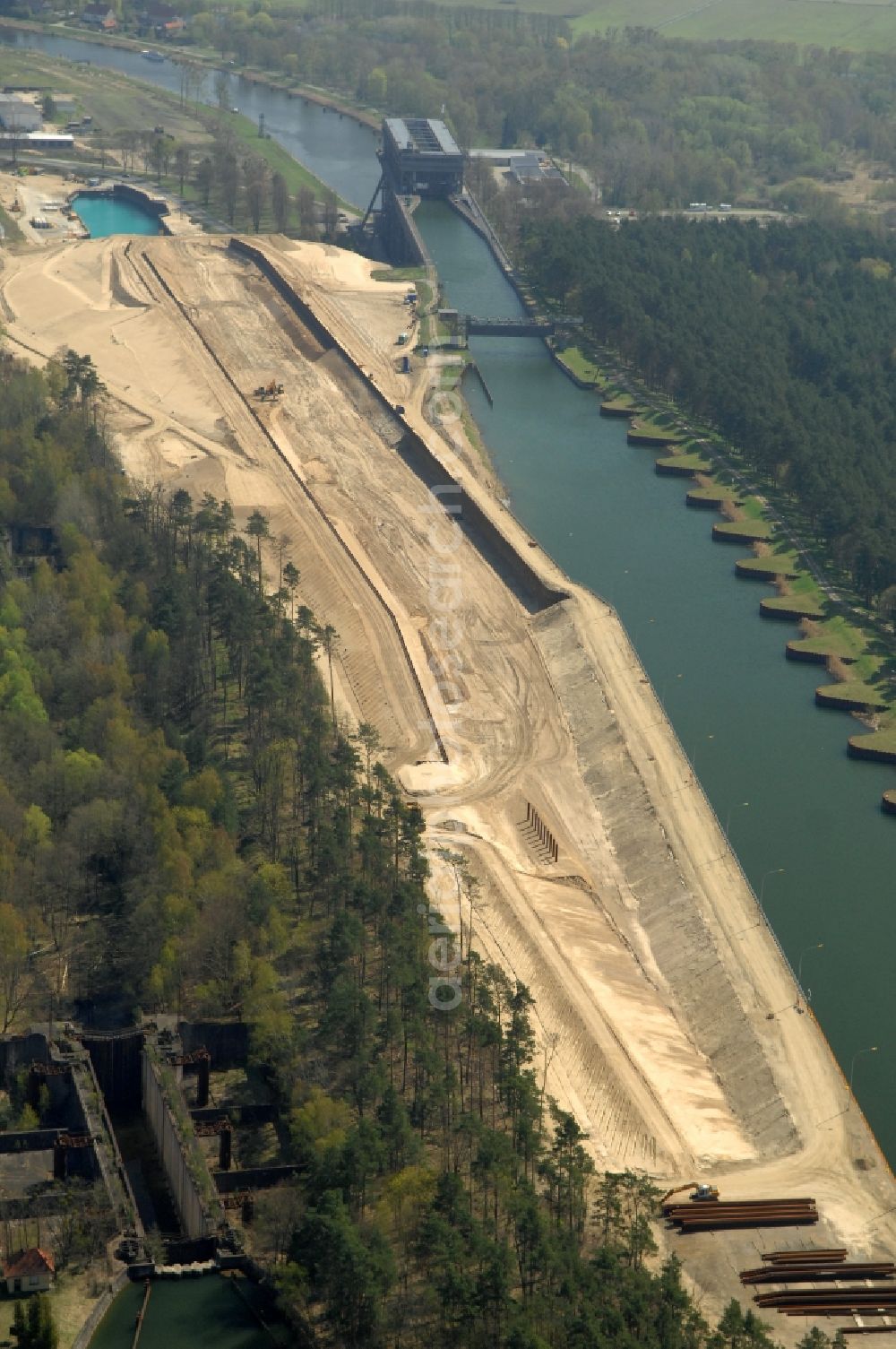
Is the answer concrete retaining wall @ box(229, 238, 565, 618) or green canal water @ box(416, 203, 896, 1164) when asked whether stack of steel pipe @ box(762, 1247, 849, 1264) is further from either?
concrete retaining wall @ box(229, 238, 565, 618)

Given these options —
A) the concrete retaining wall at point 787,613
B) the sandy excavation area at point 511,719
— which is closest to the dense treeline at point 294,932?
the sandy excavation area at point 511,719

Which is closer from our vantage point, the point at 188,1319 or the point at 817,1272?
the point at 188,1319

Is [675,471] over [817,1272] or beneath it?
over

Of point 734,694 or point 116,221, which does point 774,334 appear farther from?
point 116,221

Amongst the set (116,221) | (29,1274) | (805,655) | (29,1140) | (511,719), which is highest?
(116,221)

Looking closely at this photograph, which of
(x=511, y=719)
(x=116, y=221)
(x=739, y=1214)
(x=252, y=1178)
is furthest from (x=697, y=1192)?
(x=116, y=221)

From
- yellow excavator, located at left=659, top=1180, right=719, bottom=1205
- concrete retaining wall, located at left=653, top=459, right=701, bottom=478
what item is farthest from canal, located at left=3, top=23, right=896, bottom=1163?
yellow excavator, located at left=659, top=1180, right=719, bottom=1205

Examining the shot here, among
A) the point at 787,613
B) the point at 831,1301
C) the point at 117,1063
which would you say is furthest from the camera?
the point at 787,613

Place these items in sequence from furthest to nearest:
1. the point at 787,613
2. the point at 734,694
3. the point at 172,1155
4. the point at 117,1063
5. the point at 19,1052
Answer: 1. the point at 787,613
2. the point at 734,694
3. the point at 117,1063
4. the point at 19,1052
5. the point at 172,1155
